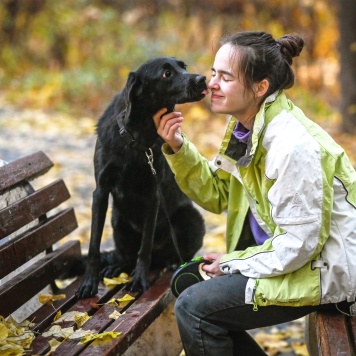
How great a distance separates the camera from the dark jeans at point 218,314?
2541mm

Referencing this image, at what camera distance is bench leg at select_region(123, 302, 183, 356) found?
315cm

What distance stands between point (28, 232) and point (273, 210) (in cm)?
137

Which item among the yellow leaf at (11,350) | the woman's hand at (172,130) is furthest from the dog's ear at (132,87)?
the yellow leaf at (11,350)

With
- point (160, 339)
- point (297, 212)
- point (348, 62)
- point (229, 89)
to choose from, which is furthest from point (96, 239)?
point (348, 62)

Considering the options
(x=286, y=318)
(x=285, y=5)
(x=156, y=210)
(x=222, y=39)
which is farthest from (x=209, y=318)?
(x=285, y=5)

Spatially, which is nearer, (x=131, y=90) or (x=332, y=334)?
(x=332, y=334)

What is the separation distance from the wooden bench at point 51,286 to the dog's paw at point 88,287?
0.03 meters

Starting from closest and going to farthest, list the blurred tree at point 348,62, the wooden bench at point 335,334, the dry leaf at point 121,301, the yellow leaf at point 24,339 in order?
the wooden bench at point 335,334
the yellow leaf at point 24,339
the dry leaf at point 121,301
the blurred tree at point 348,62

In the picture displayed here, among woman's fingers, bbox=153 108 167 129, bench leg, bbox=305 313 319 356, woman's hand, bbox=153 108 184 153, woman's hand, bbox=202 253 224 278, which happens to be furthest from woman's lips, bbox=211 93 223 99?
bench leg, bbox=305 313 319 356

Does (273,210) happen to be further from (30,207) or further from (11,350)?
(30,207)

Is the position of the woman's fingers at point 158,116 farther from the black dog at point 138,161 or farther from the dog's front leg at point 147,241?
the dog's front leg at point 147,241

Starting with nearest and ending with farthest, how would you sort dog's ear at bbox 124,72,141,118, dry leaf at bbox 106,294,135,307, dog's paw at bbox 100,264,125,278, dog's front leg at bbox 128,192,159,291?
dry leaf at bbox 106,294,135,307, dog's ear at bbox 124,72,141,118, dog's front leg at bbox 128,192,159,291, dog's paw at bbox 100,264,125,278

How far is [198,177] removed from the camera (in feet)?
9.95

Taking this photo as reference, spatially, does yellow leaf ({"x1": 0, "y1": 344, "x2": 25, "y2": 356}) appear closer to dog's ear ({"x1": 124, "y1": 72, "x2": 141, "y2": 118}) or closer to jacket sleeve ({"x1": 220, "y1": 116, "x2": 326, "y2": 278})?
jacket sleeve ({"x1": 220, "y1": 116, "x2": 326, "y2": 278})
